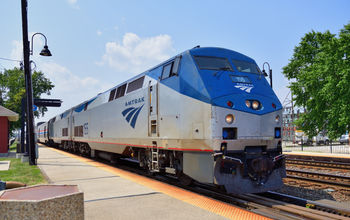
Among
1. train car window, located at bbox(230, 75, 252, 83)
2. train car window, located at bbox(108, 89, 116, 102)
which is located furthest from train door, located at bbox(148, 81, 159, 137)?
train car window, located at bbox(108, 89, 116, 102)

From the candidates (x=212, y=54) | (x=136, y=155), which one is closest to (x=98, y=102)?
(x=136, y=155)

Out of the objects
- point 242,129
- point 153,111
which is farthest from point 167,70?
point 242,129

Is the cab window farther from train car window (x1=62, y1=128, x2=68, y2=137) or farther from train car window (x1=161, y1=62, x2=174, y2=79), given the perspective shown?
train car window (x1=62, y1=128, x2=68, y2=137)

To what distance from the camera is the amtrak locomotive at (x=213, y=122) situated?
6840 mm

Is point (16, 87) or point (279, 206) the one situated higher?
point (16, 87)

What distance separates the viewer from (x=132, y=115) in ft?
35.3

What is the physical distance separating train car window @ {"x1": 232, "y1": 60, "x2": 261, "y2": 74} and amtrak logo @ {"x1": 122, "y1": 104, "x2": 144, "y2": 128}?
3624 mm

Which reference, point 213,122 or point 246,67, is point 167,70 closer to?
point 246,67

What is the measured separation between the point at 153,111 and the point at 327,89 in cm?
2035

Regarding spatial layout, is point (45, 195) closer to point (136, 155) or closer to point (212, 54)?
point (212, 54)

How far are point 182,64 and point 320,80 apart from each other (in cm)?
2247

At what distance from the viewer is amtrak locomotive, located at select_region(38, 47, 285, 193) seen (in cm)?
684

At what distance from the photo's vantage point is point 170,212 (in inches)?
218

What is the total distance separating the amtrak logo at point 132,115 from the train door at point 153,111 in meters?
0.85
